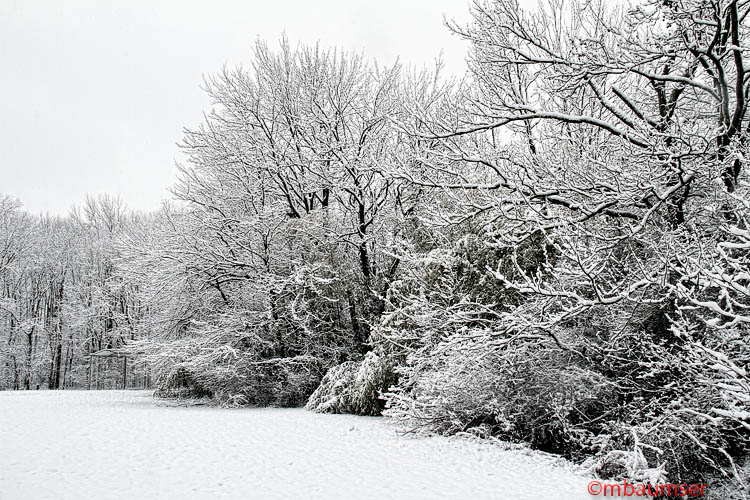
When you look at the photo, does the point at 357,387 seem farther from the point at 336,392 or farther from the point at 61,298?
the point at 61,298

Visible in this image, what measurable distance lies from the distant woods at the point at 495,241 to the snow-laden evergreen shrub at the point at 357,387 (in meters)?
0.05

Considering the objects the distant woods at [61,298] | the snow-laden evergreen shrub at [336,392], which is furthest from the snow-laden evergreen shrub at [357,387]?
the distant woods at [61,298]

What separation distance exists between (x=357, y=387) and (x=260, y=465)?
5056 millimetres

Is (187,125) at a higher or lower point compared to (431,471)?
higher

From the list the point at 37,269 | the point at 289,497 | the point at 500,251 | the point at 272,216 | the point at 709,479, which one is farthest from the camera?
the point at 37,269

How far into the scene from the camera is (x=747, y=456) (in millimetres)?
5906

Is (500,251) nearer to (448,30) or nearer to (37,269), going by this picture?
(448,30)

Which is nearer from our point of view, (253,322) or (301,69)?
(253,322)

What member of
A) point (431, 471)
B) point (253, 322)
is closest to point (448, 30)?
point (431, 471)

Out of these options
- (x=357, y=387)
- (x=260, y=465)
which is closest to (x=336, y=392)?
(x=357, y=387)

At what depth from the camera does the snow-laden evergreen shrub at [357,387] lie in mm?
10539

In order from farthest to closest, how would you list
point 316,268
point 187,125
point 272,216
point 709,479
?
1. point 187,125
2. point 272,216
3. point 316,268
4. point 709,479

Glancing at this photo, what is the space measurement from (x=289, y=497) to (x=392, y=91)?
12.5m

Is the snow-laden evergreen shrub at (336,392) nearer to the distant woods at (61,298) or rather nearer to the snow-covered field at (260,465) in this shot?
the snow-covered field at (260,465)
